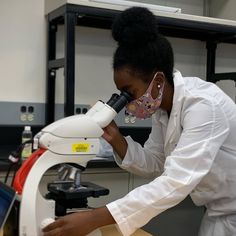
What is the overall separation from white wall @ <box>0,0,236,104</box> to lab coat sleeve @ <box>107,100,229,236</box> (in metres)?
1.36

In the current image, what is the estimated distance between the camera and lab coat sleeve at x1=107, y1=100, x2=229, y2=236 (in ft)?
3.85

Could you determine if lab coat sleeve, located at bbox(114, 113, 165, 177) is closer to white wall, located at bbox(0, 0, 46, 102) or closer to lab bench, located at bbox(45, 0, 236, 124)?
lab bench, located at bbox(45, 0, 236, 124)

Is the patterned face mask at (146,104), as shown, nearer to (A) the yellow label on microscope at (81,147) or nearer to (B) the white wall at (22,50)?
(A) the yellow label on microscope at (81,147)

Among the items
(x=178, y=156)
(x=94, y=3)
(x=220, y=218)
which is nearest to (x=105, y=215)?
(x=178, y=156)

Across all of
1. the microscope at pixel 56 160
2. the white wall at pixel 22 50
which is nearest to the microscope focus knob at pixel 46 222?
the microscope at pixel 56 160

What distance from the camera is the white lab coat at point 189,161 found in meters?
1.18

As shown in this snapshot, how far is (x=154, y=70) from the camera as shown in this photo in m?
1.35

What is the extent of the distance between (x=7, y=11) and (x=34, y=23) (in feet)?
0.53

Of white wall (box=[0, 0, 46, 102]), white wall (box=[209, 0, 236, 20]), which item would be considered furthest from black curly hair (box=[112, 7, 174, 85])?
white wall (box=[209, 0, 236, 20])

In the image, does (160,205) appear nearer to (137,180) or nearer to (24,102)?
(137,180)

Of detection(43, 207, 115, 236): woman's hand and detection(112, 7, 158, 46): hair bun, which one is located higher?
detection(112, 7, 158, 46): hair bun

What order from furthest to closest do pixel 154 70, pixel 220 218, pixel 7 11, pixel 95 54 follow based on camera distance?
1. pixel 95 54
2. pixel 7 11
3. pixel 220 218
4. pixel 154 70

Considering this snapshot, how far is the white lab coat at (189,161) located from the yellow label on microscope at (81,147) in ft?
0.57

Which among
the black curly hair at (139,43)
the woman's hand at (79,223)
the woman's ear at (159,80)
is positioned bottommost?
the woman's hand at (79,223)
